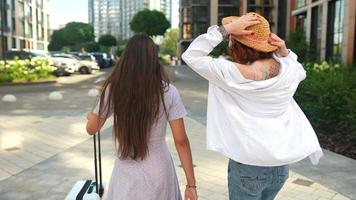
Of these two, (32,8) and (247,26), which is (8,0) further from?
(247,26)

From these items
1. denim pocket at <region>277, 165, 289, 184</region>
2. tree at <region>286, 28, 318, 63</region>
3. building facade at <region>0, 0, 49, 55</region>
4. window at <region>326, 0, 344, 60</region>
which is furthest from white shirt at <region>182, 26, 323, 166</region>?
building facade at <region>0, 0, 49, 55</region>

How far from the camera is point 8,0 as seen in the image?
57.9m

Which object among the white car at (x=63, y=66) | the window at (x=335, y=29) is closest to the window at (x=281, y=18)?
the window at (x=335, y=29)

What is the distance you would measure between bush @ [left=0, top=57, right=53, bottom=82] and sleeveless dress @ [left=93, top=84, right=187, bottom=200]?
1743 cm

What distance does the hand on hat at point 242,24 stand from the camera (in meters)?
2.23

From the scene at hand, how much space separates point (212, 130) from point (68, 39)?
75.4m

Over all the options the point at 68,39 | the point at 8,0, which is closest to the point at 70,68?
the point at 8,0

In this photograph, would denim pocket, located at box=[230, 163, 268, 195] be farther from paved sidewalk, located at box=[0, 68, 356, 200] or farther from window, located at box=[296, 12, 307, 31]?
window, located at box=[296, 12, 307, 31]

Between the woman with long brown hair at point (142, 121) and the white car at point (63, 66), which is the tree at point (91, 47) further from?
the woman with long brown hair at point (142, 121)

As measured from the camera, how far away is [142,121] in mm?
2369

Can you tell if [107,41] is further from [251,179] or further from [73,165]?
[251,179]

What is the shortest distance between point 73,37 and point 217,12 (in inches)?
1076

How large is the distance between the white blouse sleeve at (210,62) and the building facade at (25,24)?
49004 millimetres

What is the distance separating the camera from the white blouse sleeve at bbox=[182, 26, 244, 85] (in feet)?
7.29
